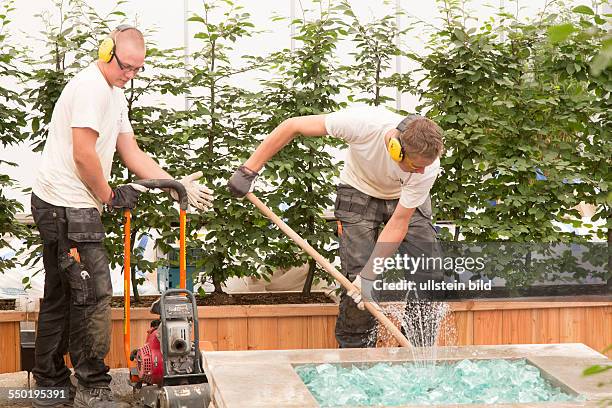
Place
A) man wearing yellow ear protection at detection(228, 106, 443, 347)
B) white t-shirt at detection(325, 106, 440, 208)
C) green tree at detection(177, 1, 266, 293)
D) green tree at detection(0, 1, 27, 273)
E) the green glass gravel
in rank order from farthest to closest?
green tree at detection(177, 1, 266, 293)
green tree at detection(0, 1, 27, 273)
white t-shirt at detection(325, 106, 440, 208)
man wearing yellow ear protection at detection(228, 106, 443, 347)
the green glass gravel

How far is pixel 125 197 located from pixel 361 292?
3.18ft

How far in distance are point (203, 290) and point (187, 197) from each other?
0.86 meters

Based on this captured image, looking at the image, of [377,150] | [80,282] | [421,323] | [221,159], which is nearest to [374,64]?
[221,159]

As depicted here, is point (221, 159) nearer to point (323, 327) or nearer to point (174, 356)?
point (323, 327)

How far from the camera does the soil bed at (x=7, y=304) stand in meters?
4.12

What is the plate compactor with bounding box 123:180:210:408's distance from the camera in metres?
3.21

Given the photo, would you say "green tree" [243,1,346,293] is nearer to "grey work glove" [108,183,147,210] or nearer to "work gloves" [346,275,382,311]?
"work gloves" [346,275,382,311]

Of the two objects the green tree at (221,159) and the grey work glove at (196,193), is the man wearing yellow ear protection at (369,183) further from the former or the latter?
the green tree at (221,159)

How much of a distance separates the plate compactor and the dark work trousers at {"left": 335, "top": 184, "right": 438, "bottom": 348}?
0.70 m

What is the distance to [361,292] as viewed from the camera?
141 inches

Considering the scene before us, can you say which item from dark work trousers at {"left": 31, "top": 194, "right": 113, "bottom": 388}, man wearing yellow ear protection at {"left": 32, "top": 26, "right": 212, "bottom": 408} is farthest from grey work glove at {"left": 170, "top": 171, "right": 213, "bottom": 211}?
dark work trousers at {"left": 31, "top": 194, "right": 113, "bottom": 388}

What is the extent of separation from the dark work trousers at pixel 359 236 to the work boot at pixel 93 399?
976mm

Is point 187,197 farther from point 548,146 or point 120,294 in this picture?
point 548,146

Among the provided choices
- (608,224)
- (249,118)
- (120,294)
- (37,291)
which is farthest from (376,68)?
(37,291)
